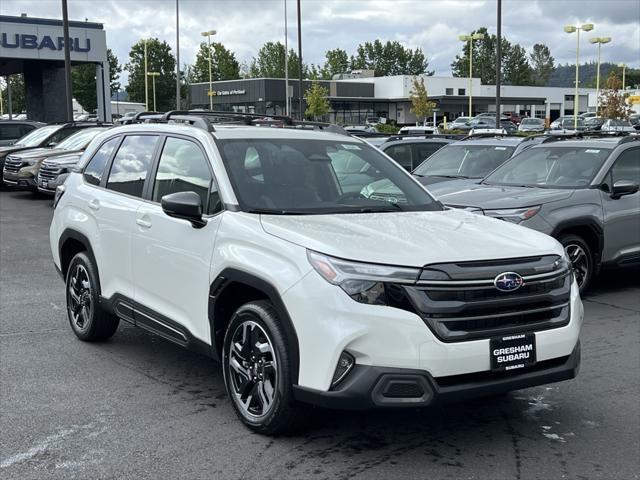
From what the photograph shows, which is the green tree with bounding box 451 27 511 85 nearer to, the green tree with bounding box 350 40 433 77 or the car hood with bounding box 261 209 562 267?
the green tree with bounding box 350 40 433 77

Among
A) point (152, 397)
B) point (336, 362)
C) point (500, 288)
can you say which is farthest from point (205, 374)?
point (500, 288)

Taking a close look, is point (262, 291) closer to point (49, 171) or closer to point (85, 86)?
point (49, 171)

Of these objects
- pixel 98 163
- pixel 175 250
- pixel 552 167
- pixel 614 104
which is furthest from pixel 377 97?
pixel 175 250

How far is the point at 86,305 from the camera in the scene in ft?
21.2

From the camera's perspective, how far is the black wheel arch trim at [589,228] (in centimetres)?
834

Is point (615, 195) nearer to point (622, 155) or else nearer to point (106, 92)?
point (622, 155)

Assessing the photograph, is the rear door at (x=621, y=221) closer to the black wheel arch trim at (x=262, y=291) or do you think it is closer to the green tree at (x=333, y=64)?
the black wheel arch trim at (x=262, y=291)

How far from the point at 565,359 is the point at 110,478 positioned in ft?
8.10

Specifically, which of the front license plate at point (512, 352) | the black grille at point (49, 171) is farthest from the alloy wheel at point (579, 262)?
the black grille at point (49, 171)

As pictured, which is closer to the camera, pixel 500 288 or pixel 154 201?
pixel 500 288

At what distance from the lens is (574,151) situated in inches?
375

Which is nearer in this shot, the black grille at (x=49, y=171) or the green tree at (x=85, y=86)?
the black grille at (x=49, y=171)

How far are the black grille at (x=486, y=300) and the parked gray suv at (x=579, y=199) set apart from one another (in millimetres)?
3964

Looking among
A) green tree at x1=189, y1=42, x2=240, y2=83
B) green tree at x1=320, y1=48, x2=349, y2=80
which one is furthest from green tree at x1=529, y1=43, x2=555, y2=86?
green tree at x1=189, y1=42, x2=240, y2=83
